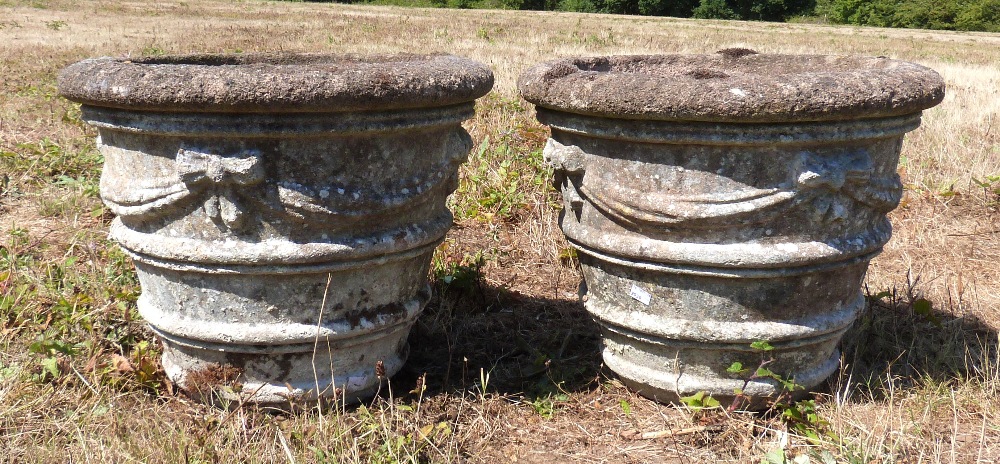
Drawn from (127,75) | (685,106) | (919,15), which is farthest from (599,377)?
(919,15)

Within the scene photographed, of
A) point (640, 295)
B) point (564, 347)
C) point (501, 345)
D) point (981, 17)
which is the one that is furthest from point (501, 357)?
point (981, 17)

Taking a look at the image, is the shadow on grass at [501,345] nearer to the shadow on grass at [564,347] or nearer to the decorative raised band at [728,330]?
the shadow on grass at [564,347]

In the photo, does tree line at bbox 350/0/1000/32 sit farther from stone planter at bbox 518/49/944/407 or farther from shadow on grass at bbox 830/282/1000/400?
stone planter at bbox 518/49/944/407

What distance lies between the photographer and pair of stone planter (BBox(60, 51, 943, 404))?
236 centimetres

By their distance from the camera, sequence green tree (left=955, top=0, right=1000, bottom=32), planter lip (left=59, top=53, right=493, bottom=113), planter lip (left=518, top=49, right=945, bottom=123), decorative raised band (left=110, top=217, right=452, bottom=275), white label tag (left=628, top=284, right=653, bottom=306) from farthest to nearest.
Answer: green tree (left=955, top=0, right=1000, bottom=32)
white label tag (left=628, top=284, right=653, bottom=306)
decorative raised band (left=110, top=217, right=452, bottom=275)
planter lip (left=518, top=49, right=945, bottom=123)
planter lip (left=59, top=53, right=493, bottom=113)

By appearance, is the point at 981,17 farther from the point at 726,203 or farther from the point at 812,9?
the point at 726,203

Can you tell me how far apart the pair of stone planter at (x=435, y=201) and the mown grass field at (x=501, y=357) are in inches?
7.1

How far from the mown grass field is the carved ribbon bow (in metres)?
0.72

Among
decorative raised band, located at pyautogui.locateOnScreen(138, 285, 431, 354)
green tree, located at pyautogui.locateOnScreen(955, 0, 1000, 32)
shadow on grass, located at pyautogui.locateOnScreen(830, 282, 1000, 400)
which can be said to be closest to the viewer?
decorative raised band, located at pyautogui.locateOnScreen(138, 285, 431, 354)

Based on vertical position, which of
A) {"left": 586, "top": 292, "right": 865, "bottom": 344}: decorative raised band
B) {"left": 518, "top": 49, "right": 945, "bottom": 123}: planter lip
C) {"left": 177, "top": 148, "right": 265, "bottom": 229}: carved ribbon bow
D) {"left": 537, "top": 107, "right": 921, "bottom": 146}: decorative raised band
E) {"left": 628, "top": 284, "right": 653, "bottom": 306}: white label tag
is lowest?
{"left": 586, "top": 292, "right": 865, "bottom": 344}: decorative raised band

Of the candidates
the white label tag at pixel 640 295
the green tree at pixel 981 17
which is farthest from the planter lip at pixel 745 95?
the green tree at pixel 981 17

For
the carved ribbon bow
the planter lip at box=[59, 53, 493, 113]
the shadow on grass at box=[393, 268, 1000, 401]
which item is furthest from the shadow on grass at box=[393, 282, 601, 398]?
the planter lip at box=[59, 53, 493, 113]

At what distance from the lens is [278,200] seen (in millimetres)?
2422

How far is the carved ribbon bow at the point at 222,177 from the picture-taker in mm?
2346
